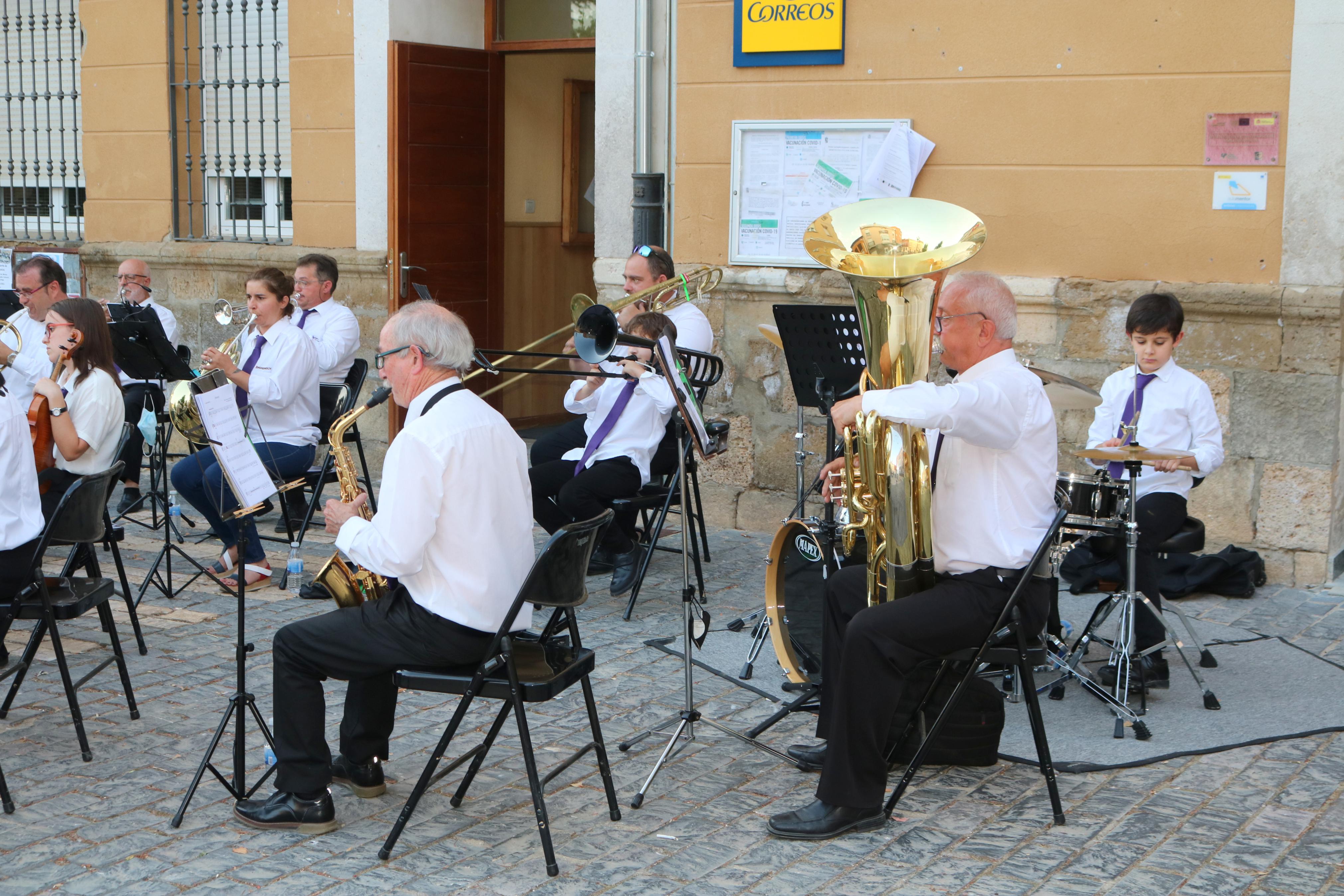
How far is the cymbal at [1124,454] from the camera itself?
4367 millimetres

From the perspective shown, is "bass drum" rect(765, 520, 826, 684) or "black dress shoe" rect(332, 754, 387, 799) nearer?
"black dress shoe" rect(332, 754, 387, 799)

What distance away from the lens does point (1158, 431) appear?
5.15 metres

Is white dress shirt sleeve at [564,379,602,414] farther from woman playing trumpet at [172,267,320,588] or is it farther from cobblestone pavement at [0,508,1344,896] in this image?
cobblestone pavement at [0,508,1344,896]

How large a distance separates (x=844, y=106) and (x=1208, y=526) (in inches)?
106

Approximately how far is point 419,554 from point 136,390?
5.09 metres

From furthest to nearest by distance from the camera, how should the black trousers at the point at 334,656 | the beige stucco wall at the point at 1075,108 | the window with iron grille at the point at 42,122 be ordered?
the window with iron grille at the point at 42,122 → the beige stucco wall at the point at 1075,108 → the black trousers at the point at 334,656

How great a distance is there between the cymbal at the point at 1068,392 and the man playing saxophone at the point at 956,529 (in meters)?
0.60

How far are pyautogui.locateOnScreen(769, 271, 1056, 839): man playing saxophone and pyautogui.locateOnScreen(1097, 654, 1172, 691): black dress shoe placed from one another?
1.08m

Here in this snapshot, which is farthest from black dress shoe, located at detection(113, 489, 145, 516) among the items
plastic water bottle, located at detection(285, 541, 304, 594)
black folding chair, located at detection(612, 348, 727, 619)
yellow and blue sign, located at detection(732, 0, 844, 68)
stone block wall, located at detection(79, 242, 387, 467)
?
yellow and blue sign, located at detection(732, 0, 844, 68)

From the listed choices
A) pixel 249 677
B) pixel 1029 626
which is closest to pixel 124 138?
pixel 249 677

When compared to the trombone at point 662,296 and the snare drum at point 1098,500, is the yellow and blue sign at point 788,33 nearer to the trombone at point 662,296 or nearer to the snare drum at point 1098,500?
the trombone at point 662,296

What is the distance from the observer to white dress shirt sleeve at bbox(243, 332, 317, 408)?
6.46m

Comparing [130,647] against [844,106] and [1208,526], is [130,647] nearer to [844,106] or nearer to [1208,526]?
[844,106]

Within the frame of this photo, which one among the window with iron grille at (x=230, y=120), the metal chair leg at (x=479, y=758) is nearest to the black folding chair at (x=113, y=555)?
the metal chair leg at (x=479, y=758)
